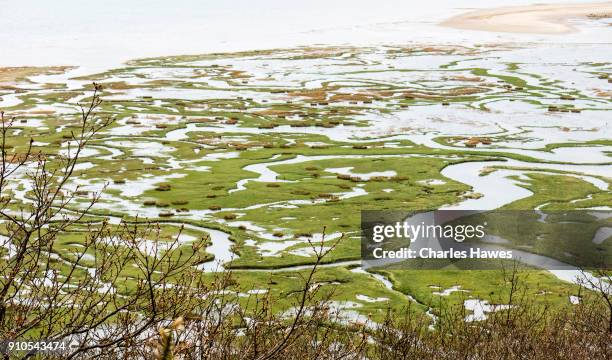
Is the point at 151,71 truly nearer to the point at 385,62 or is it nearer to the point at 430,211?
the point at 385,62

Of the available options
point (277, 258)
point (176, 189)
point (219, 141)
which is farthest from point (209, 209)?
point (219, 141)

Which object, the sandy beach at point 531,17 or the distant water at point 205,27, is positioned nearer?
the distant water at point 205,27

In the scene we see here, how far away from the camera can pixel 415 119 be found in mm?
47625

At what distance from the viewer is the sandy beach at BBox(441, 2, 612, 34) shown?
321 feet

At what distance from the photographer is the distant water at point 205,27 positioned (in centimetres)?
8431

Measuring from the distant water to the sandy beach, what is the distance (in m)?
3.48

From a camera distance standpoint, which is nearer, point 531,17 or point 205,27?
point 531,17

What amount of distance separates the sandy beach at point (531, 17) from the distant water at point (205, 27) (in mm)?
3481

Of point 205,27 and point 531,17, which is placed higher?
point 205,27

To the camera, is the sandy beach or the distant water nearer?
the distant water

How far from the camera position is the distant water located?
3319 inches

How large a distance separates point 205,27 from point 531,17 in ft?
132

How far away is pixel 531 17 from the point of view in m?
108

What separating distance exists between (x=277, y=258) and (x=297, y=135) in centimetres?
1975
